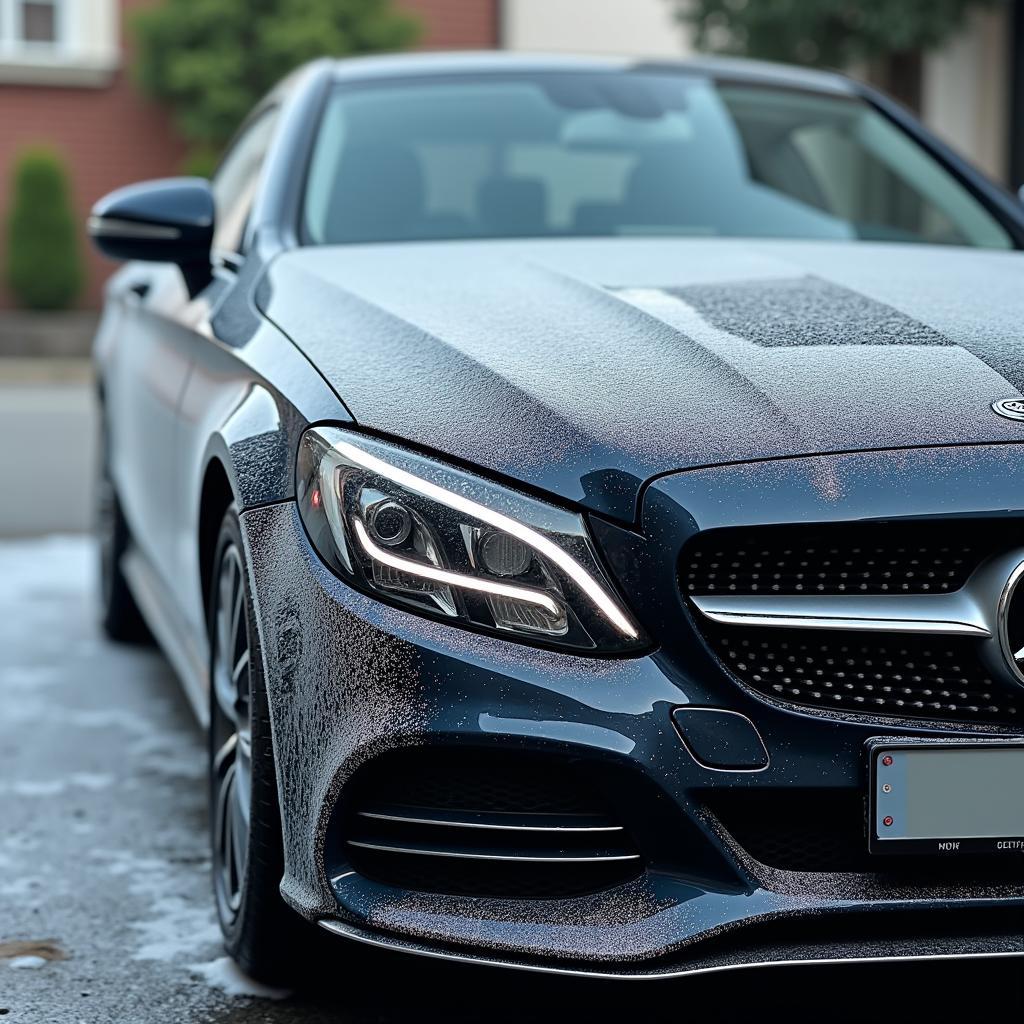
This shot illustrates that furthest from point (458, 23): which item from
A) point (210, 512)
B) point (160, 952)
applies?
point (160, 952)

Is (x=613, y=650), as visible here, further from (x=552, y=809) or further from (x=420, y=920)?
(x=420, y=920)

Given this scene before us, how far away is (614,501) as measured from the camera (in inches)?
86.6

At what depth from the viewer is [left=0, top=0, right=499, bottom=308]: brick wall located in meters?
17.7

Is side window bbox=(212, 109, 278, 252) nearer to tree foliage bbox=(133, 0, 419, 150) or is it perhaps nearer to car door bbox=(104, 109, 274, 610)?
car door bbox=(104, 109, 274, 610)

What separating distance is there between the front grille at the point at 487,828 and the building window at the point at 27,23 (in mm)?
16663

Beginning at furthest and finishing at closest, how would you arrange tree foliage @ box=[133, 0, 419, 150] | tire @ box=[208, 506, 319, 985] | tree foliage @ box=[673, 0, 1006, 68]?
tree foliage @ box=[133, 0, 419, 150], tree foliage @ box=[673, 0, 1006, 68], tire @ box=[208, 506, 319, 985]

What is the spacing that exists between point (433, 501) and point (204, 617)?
99 centimetres

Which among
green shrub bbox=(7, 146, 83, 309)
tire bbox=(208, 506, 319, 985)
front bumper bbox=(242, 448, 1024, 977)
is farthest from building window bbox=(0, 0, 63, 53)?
front bumper bbox=(242, 448, 1024, 977)

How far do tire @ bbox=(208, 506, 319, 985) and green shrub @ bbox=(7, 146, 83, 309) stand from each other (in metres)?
15.0

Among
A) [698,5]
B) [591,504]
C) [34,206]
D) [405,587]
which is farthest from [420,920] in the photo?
[34,206]

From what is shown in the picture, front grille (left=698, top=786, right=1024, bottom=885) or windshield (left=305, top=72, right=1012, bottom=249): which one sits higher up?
windshield (left=305, top=72, right=1012, bottom=249)

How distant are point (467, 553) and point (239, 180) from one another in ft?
7.17

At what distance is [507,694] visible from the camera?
2.14 metres

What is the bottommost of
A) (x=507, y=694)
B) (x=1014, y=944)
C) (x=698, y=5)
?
(x=1014, y=944)
